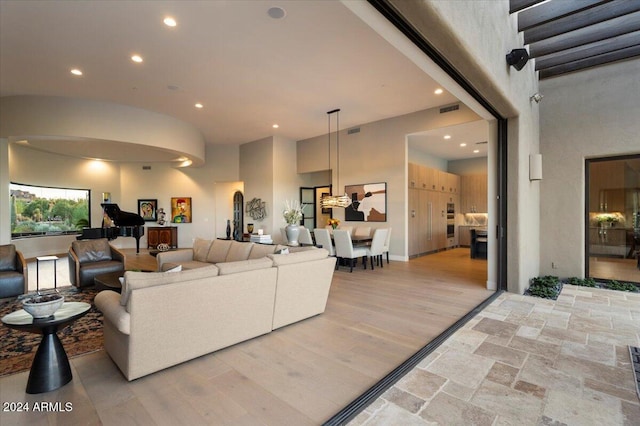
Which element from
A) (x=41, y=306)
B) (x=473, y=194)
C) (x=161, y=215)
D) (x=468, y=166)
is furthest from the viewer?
(x=161, y=215)

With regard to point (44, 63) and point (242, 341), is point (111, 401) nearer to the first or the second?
point (242, 341)

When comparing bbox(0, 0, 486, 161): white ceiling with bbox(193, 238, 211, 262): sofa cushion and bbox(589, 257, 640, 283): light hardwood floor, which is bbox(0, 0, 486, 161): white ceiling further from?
bbox(589, 257, 640, 283): light hardwood floor

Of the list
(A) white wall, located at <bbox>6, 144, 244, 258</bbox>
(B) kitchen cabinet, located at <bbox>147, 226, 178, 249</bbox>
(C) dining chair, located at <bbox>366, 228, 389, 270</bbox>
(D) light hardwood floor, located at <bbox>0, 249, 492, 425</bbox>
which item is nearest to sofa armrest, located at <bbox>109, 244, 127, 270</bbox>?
(D) light hardwood floor, located at <bbox>0, 249, 492, 425</bbox>

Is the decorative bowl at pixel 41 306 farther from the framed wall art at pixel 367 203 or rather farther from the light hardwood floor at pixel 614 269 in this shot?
the light hardwood floor at pixel 614 269

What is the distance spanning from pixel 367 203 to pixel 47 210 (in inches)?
407

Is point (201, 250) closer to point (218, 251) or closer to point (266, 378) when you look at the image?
point (218, 251)

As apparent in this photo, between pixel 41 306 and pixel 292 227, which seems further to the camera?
pixel 292 227

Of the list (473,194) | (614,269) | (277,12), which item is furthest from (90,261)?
(473,194)

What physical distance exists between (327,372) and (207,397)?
97 centimetres

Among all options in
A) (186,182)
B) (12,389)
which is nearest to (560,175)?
(12,389)

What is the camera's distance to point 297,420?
1.98 m

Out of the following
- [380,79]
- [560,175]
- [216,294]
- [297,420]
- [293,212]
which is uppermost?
[380,79]

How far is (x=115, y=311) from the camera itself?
93.8 inches

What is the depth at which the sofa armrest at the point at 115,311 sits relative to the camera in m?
2.29
